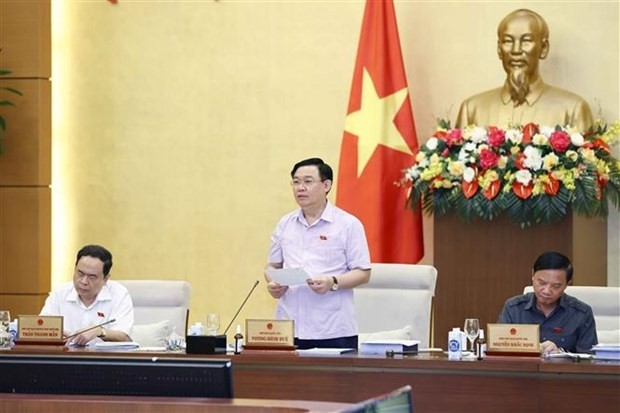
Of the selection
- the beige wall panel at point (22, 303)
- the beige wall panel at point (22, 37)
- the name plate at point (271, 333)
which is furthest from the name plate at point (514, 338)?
the beige wall panel at point (22, 37)

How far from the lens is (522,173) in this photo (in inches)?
265

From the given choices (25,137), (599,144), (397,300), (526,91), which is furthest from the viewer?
(25,137)

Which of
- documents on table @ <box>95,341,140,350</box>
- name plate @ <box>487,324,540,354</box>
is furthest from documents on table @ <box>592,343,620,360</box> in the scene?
documents on table @ <box>95,341,140,350</box>

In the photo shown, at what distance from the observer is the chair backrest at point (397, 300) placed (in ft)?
19.3

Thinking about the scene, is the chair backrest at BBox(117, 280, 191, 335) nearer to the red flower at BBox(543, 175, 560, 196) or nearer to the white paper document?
the white paper document

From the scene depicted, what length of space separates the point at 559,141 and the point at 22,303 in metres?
3.44

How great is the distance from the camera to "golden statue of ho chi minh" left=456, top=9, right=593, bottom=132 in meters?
7.12

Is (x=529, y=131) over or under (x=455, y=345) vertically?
over

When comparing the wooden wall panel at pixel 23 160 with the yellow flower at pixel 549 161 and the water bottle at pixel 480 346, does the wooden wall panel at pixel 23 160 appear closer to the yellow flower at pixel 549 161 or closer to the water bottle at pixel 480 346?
the yellow flower at pixel 549 161

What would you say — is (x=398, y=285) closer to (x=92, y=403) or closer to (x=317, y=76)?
(x=317, y=76)

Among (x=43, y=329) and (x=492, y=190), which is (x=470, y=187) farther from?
(x=43, y=329)

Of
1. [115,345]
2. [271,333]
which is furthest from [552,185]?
[115,345]

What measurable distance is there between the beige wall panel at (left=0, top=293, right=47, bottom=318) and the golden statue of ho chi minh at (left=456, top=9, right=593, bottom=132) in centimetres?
284

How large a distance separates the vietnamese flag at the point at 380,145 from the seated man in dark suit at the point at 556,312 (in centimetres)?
225
